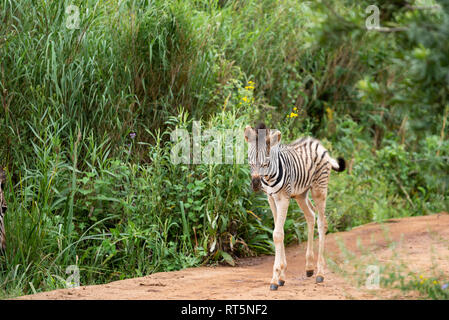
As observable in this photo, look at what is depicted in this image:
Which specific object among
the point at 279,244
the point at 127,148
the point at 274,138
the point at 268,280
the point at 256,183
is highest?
the point at 274,138

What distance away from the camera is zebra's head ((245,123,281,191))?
18.4 feet

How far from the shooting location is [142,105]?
8.77 m

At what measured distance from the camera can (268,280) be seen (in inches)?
250

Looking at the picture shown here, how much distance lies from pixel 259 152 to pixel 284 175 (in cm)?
46

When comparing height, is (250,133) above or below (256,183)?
above

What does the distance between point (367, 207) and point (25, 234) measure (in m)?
5.89

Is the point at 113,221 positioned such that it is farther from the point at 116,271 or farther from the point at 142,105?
the point at 142,105

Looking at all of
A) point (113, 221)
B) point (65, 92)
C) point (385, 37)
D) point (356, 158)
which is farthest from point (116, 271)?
point (356, 158)

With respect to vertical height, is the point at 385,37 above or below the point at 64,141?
above

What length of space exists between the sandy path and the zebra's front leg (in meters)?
0.10

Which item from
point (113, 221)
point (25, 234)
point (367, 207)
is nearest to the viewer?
point (25, 234)

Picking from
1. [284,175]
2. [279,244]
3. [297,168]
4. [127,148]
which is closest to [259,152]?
[284,175]

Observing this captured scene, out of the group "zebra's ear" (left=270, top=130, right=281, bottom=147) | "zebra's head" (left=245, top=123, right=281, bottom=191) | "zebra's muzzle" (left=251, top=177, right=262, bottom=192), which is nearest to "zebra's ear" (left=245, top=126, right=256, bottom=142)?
"zebra's head" (left=245, top=123, right=281, bottom=191)

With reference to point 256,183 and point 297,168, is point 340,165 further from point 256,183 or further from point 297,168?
point 256,183
